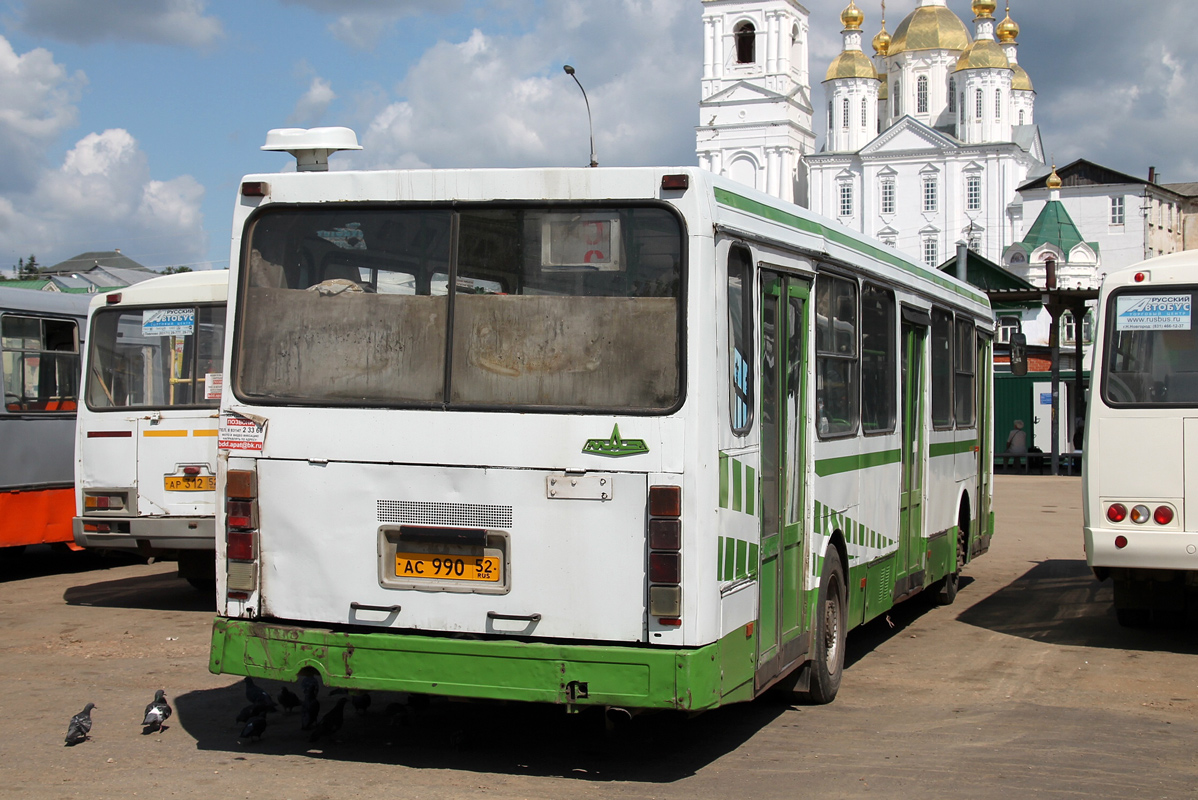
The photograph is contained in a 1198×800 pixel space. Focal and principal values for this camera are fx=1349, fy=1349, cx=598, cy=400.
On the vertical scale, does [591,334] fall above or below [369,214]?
below

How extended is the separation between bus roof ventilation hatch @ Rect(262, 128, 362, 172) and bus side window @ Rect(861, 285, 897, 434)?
11.3ft

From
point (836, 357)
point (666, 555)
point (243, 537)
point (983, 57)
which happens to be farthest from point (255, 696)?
point (983, 57)

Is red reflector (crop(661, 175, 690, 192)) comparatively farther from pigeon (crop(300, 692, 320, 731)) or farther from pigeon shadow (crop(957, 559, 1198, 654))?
pigeon shadow (crop(957, 559, 1198, 654))

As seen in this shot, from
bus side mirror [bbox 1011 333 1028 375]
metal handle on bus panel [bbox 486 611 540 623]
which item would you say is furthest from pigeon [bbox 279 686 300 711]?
bus side mirror [bbox 1011 333 1028 375]

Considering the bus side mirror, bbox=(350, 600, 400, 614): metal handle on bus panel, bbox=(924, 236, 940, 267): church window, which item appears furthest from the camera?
bbox=(924, 236, 940, 267): church window

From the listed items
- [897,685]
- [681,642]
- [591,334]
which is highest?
[591,334]

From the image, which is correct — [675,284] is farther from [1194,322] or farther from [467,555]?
[1194,322]

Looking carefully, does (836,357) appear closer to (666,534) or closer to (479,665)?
(666,534)

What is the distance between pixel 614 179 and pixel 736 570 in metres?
1.86

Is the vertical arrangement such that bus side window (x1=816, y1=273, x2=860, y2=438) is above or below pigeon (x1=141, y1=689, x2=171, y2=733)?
above

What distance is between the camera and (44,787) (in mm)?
6043

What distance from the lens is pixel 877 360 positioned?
9031mm

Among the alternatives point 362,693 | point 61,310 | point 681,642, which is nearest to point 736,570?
point 681,642

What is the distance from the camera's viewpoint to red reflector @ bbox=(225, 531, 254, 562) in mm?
6367
